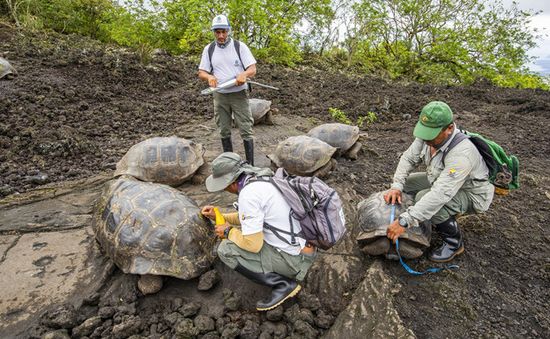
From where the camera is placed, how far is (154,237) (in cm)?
275

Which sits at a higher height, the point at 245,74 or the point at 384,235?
the point at 245,74

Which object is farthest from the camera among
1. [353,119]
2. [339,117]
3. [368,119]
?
[353,119]

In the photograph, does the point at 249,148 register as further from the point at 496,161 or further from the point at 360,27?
the point at 360,27

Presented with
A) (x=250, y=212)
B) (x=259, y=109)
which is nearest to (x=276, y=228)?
(x=250, y=212)

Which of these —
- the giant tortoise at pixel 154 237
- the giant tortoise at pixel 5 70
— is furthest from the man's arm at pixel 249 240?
the giant tortoise at pixel 5 70

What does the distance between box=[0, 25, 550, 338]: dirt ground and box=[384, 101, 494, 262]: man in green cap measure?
341 millimetres

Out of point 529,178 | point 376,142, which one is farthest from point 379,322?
point 376,142

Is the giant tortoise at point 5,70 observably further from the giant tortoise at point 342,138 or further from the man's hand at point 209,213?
the man's hand at point 209,213

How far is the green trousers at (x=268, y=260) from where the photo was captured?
2562 millimetres

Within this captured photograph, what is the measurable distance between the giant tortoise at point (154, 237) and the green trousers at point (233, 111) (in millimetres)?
2000

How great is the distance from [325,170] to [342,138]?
796 mm

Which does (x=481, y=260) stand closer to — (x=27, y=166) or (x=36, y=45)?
(x=27, y=166)

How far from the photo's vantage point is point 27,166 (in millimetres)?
4730

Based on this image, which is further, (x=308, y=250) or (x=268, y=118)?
(x=268, y=118)
